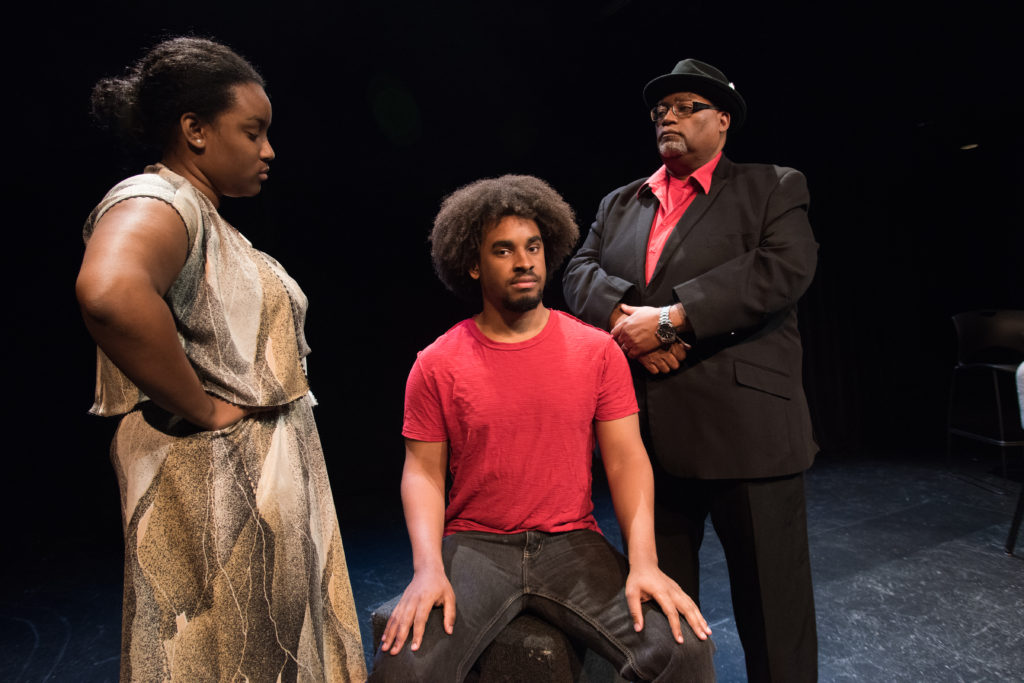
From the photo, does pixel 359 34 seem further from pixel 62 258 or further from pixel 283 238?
pixel 62 258

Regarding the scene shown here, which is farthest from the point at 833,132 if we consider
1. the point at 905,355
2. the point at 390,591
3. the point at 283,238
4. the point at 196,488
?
the point at 196,488

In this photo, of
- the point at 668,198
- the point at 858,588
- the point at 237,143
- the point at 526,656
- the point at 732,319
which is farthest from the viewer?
the point at 858,588

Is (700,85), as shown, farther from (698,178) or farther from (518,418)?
(518,418)

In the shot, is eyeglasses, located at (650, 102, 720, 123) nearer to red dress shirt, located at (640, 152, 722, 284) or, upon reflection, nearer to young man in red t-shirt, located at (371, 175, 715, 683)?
red dress shirt, located at (640, 152, 722, 284)

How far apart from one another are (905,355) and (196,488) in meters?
7.54

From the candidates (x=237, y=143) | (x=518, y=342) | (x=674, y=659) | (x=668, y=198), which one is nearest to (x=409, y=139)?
(x=668, y=198)

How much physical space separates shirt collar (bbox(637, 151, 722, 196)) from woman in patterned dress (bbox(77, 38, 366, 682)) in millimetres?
1152

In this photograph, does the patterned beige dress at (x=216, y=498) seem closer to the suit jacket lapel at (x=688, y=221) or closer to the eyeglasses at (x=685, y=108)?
the suit jacket lapel at (x=688, y=221)

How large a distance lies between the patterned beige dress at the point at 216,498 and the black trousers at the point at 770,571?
1044mm

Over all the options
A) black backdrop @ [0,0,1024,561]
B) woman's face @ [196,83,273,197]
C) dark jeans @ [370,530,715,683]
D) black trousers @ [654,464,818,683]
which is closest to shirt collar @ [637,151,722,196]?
black trousers @ [654,464,818,683]

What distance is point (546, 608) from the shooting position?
55.2 inches

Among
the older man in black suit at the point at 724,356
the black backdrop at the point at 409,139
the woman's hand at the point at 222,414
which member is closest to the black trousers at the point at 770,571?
the older man in black suit at the point at 724,356

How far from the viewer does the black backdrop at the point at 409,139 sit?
360cm

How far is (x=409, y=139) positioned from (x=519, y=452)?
3.45m
